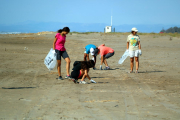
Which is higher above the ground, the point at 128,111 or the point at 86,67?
Answer: the point at 86,67

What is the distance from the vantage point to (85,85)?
27.7 feet

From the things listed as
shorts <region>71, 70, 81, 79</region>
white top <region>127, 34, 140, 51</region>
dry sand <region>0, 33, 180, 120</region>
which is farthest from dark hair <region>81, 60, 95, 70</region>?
white top <region>127, 34, 140, 51</region>

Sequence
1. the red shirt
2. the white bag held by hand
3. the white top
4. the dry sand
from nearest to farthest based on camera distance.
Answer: the dry sand, the red shirt, the white bag held by hand, the white top

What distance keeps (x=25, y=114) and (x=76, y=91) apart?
237 centimetres

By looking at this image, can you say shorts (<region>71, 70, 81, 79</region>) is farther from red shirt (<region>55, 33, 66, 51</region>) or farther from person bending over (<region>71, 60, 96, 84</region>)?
red shirt (<region>55, 33, 66, 51</region>)

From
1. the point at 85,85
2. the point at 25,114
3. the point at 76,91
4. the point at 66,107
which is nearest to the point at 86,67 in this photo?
the point at 85,85

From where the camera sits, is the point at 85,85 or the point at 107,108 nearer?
the point at 107,108

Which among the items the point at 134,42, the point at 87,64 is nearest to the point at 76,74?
the point at 87,64

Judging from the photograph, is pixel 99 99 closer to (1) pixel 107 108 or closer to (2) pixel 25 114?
(1) pixel 107 108

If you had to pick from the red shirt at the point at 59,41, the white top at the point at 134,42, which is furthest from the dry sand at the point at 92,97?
the white top at the point at 134,42

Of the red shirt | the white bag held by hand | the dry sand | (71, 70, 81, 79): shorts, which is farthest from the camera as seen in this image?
the white bag held by hand

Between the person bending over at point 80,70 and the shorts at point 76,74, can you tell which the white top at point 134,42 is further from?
the shorts at point 76,74

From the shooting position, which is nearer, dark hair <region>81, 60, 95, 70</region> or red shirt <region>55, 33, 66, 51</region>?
dark hair <region>81, 60, 95, 70</region>

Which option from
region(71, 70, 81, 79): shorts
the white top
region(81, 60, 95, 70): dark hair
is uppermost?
the white top
